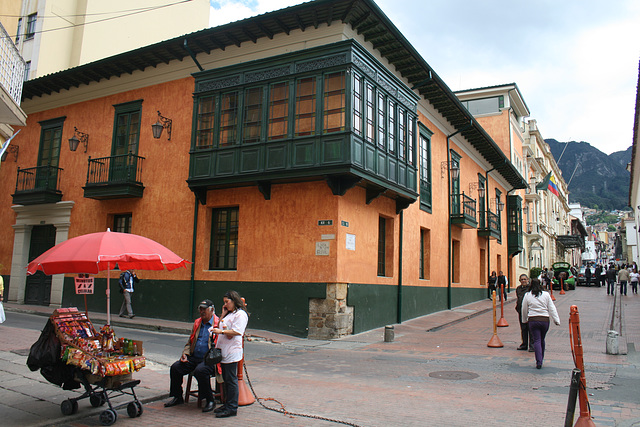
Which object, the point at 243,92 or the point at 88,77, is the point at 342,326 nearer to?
the point at 243,92

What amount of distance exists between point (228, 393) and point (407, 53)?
42.3ft

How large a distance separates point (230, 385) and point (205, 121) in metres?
11.0

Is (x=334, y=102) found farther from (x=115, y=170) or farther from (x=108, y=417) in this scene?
(x=108, y=417)

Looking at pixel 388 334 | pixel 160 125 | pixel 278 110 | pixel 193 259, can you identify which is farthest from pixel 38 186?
pixel 388 334

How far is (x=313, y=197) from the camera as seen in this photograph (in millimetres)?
13930

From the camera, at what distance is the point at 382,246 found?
54.8ft

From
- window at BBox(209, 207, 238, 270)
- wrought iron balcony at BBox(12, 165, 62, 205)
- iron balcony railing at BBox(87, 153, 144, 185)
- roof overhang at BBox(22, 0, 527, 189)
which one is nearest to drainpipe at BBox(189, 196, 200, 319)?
window at BBox(209, 207, 238, 270)

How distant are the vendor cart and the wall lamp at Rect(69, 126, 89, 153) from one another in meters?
14.2

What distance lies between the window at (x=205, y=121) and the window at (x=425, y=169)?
8040 mm

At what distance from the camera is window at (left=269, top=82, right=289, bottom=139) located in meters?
14.2

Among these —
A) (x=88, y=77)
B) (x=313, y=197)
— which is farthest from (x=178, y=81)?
(x=313, y=197)

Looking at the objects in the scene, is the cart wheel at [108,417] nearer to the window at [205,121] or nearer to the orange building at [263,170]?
the orange building at [263,170]

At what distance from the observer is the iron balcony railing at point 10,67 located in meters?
10.5

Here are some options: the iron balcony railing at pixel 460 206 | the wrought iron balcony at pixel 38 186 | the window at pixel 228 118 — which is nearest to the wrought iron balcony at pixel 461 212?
the iron balcony railing at pixel 460 206
